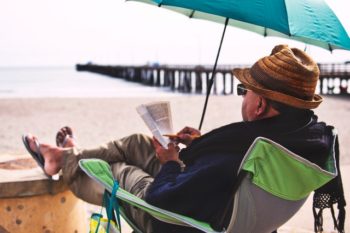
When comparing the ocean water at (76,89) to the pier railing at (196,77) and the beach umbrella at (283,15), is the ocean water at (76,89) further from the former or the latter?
the beach umbrella at (283,15)

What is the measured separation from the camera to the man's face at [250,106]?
6.87 feet

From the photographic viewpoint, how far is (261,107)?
208 cm

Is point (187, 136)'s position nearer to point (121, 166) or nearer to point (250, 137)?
point (121, 166)

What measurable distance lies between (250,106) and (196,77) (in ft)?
123

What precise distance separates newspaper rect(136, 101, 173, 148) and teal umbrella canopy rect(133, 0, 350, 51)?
0.47 m

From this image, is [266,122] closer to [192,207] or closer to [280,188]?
[280,188]

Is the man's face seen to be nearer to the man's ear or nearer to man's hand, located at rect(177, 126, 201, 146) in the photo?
the man's ear

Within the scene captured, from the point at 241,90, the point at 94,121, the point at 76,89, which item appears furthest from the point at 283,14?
the point at 76,89

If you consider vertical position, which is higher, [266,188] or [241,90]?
[241,90]

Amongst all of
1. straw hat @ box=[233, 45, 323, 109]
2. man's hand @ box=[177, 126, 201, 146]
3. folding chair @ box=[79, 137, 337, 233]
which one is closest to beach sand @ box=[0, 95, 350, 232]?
man's hand @ box=[177, 126, 201, 146]

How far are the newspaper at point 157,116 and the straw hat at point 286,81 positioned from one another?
21.6 inches

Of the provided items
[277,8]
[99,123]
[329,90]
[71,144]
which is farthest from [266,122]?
[329,90]

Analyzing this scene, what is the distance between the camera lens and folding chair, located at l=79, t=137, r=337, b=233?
6.46ft

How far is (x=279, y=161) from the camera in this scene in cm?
200
